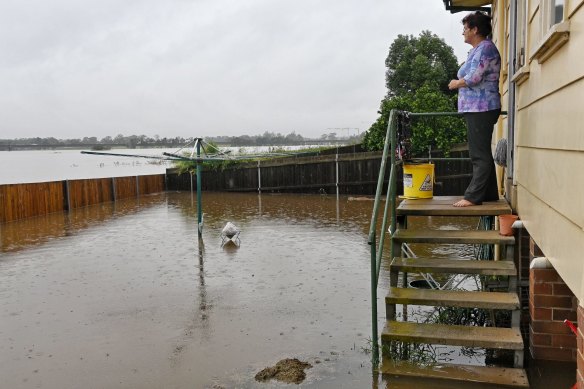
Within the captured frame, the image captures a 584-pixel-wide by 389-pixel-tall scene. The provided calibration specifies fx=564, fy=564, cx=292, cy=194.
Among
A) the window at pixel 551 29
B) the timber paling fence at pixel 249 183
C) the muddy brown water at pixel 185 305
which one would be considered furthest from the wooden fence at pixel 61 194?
the window at pixel 551 29

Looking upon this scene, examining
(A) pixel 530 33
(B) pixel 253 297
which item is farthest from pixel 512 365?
(B) pixel 253 297

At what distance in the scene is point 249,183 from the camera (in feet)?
67.6

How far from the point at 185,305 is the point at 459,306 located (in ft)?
9.99

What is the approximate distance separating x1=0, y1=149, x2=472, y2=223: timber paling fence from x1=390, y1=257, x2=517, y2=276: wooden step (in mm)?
11211

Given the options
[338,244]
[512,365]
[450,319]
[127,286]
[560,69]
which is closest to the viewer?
[560,69]

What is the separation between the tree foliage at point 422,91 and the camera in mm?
15250

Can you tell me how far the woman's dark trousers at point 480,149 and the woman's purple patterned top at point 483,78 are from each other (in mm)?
77

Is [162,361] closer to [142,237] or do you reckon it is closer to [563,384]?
[563,384]

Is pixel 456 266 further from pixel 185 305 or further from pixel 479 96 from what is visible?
pixel 185 305

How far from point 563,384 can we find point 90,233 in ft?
31.7

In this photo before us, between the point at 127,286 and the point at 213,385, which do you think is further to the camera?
the point at 127,286

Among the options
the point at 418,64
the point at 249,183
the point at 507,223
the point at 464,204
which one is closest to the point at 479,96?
the point at 464,204

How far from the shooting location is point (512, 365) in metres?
4.27

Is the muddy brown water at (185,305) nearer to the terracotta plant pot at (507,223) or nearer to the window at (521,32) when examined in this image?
the terracotta plant pot at (507,223)
